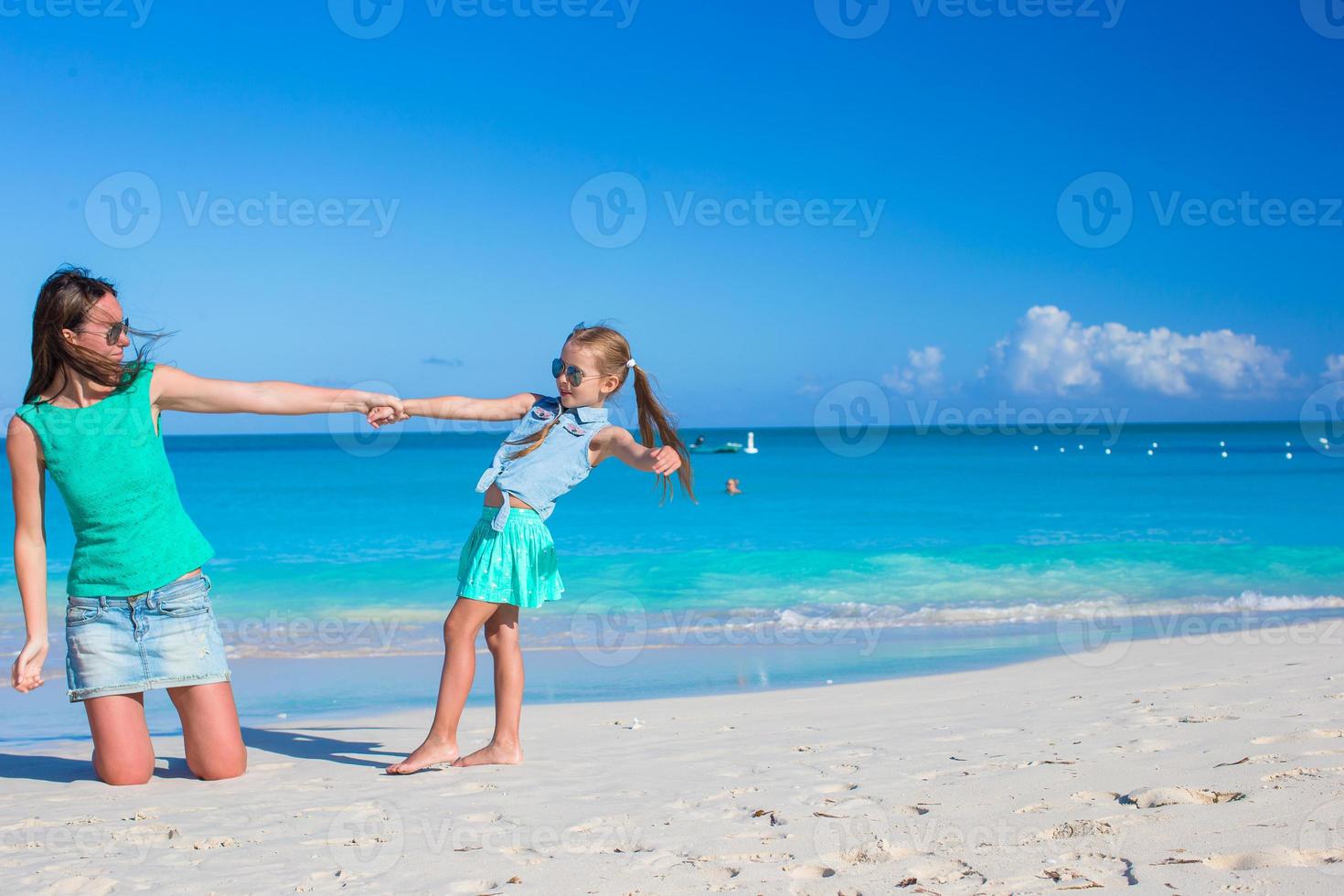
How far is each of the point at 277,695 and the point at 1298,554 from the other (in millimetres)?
14898

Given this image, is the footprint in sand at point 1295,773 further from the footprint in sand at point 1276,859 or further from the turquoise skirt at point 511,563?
the turquoise skirt at point 511,563

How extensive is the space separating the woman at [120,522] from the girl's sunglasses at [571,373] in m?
0.98

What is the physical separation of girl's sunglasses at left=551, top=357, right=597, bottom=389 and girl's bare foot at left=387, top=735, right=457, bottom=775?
1593mm

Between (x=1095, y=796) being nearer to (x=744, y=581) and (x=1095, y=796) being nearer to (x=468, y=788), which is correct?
(x=468, y=788)

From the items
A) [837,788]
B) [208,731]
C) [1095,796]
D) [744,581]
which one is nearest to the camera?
[1095,796]

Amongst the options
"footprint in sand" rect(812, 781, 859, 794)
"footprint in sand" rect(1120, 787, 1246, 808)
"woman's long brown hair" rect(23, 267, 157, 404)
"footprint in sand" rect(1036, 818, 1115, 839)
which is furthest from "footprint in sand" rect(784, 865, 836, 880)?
"woman's long brown hair" rect(23, 267, 157, 404)

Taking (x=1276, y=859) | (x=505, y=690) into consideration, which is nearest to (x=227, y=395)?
(x=505, y=690)

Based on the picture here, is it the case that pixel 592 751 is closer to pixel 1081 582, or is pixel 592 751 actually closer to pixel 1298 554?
pixel 1081 582

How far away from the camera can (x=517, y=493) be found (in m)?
4.46

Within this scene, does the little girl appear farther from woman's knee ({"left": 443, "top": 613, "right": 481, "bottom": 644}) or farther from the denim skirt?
the denim skirt

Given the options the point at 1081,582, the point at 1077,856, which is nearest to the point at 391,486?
the point at 1081,582

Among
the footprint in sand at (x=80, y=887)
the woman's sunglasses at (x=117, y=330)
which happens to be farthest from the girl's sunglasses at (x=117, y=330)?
the footprint in sand at (x=80, y=887)

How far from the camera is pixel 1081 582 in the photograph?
43.5 feet

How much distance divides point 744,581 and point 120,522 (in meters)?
10.7
